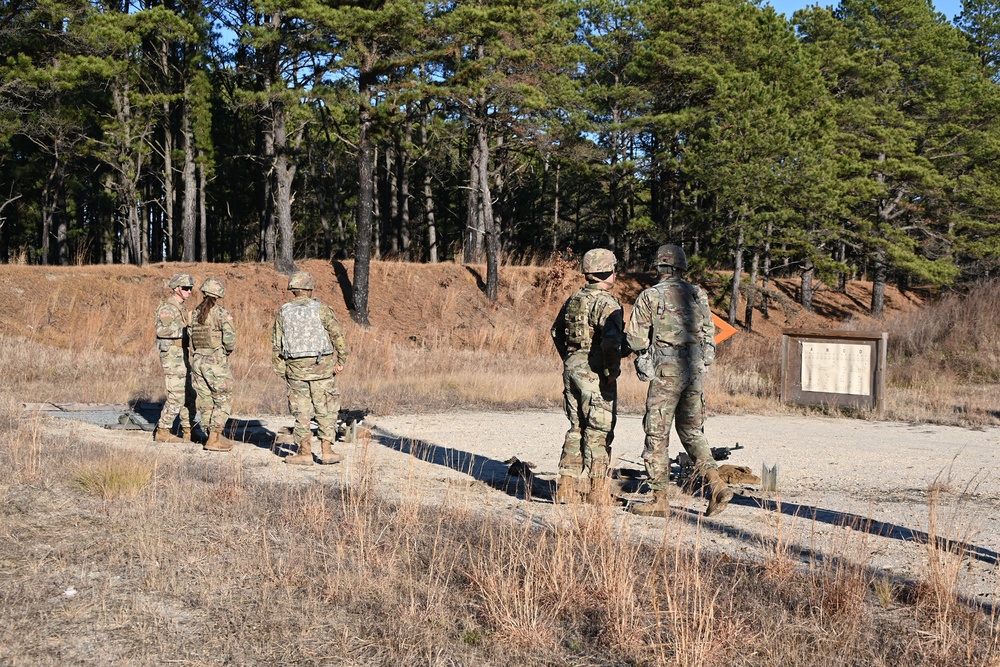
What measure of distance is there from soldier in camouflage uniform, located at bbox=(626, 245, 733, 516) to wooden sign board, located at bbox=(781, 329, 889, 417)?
7.98 meters

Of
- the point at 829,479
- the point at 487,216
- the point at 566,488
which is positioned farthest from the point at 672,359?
the point at 487,216

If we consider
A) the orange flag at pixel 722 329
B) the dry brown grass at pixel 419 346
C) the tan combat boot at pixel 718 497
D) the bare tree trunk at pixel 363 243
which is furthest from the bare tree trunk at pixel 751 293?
the tan combat boot at pixel 718 497

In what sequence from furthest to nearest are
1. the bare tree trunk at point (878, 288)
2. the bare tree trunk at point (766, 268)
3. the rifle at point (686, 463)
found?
the bare tree trunk at point (878, 288) → the bare tree trunk at point (766, 268) → the rifle at point (686, 463)

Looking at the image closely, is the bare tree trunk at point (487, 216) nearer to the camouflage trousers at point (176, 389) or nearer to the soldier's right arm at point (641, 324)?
the camouflage trousers at point (176, 389)

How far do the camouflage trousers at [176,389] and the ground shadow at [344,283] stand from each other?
16.2 metres

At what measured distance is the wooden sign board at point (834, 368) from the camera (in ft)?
46.1

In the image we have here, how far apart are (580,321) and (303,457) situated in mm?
3324

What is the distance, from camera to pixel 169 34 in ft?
87.4

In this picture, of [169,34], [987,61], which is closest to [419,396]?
[169,34]

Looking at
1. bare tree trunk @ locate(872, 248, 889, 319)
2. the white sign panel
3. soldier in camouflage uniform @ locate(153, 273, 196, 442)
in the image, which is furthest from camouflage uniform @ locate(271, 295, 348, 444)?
bare tree trunk @ locate(872, 248, 889, 319)

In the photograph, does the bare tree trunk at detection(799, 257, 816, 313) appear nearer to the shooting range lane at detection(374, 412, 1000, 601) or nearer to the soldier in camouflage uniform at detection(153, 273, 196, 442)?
the shooting range lane at detection(374, 412, 1000, 601)

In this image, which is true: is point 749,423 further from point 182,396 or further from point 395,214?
point 395,214

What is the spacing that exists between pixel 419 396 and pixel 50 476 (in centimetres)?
796

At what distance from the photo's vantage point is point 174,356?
32.4 feet
